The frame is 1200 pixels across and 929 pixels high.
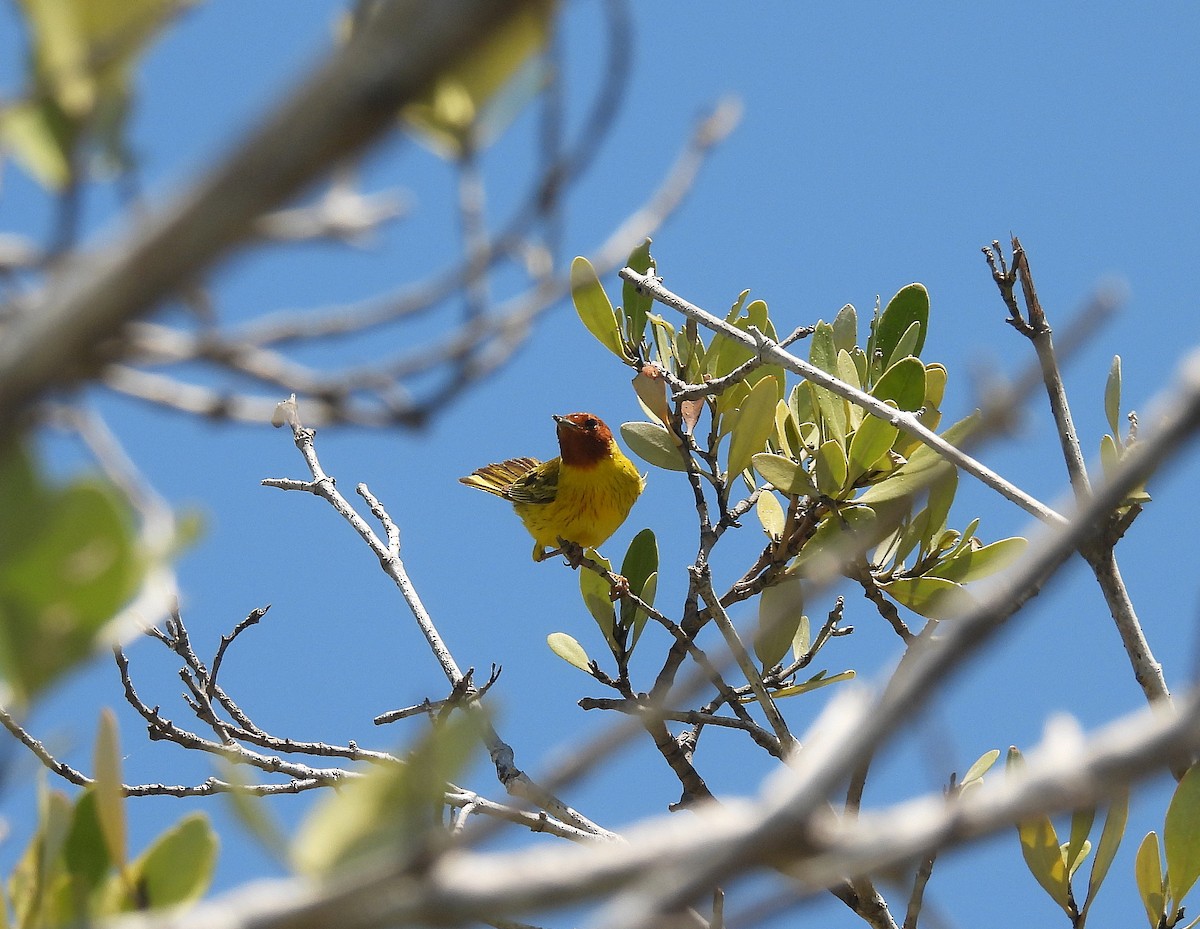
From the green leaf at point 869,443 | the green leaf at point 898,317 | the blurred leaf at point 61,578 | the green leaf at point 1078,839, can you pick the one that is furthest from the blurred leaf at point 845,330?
the blurred leaf at point 61,578

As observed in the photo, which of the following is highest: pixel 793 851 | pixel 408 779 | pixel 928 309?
pixel 928 309

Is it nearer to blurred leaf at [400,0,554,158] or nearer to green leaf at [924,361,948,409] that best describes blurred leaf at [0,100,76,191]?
blurred leaf at [400,0,554,158]

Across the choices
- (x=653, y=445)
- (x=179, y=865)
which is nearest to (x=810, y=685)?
(x=653, y=445)

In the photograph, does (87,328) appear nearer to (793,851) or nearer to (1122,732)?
(793,851)

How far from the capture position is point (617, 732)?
809 millimetres

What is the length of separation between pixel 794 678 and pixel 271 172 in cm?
349

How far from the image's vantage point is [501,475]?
8.84 metres

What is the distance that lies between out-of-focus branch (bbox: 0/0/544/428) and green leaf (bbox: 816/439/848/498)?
2.89 metres

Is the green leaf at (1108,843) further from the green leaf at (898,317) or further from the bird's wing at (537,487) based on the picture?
the bird's wing at (537,487)

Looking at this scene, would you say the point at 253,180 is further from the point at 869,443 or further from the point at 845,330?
the point at 845,330

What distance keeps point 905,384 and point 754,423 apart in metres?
0.46

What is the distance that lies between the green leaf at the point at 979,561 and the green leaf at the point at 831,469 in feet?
1.51

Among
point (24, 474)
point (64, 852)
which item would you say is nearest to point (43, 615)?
point (24, 474)

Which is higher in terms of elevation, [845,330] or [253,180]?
[845,330]
